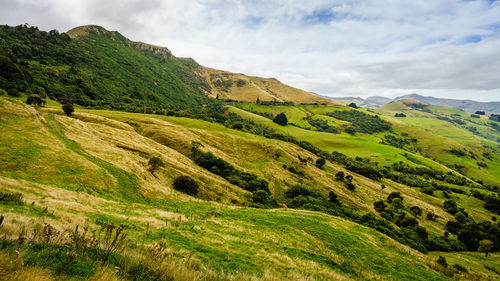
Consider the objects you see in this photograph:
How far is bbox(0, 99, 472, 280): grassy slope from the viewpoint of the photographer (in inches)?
523

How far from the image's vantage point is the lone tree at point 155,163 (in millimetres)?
35794

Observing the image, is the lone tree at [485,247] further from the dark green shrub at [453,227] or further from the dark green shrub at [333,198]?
the dark green shrub at [333,198]

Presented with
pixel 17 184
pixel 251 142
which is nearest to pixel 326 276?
pixel 17 184

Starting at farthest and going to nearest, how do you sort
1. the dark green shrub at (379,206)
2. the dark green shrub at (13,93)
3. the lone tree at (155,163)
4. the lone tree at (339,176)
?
1. the dark green shrub at (13,93)
2. the lone tree at (339,176)
3. the dark green shrub at (379,206)
4. the lone tree at (155,163)

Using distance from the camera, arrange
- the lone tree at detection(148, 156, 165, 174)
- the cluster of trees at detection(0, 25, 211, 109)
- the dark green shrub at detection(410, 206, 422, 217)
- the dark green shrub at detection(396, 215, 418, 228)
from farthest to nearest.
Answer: the cluster of trees at detection(0, 25, 211, 109) → the dark green shrub at detection(410, 206, 422, 217) → the dark green shrub at detection(396, 215, 418, 228) → the lone tree at detection(148, 156, 165, 174)

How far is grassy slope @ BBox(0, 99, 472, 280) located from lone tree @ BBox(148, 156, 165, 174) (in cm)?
142

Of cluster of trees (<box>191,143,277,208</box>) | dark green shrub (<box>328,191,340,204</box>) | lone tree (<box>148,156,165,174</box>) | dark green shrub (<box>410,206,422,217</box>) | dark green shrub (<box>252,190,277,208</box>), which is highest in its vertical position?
lone tree (<box>148,156,165,174</box>)

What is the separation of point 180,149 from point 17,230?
48.9 metres

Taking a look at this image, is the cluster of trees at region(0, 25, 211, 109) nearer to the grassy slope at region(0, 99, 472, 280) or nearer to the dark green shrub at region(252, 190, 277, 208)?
the grassy slope at region(0, 99, 472, 280)

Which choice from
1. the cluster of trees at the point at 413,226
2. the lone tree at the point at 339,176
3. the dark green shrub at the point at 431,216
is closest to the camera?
the cluster of trees at the point at 413,226

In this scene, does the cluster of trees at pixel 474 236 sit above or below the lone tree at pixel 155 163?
below

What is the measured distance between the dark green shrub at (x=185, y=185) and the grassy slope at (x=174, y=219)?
1853 millimetres

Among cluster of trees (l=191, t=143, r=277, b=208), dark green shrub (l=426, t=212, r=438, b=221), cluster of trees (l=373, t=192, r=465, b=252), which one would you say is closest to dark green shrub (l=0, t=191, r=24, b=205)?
cluster of trees (l=191, t=143, r=277, b=208)

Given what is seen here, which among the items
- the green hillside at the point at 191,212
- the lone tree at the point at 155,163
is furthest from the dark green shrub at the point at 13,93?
the lone tree at the point at 155,163
